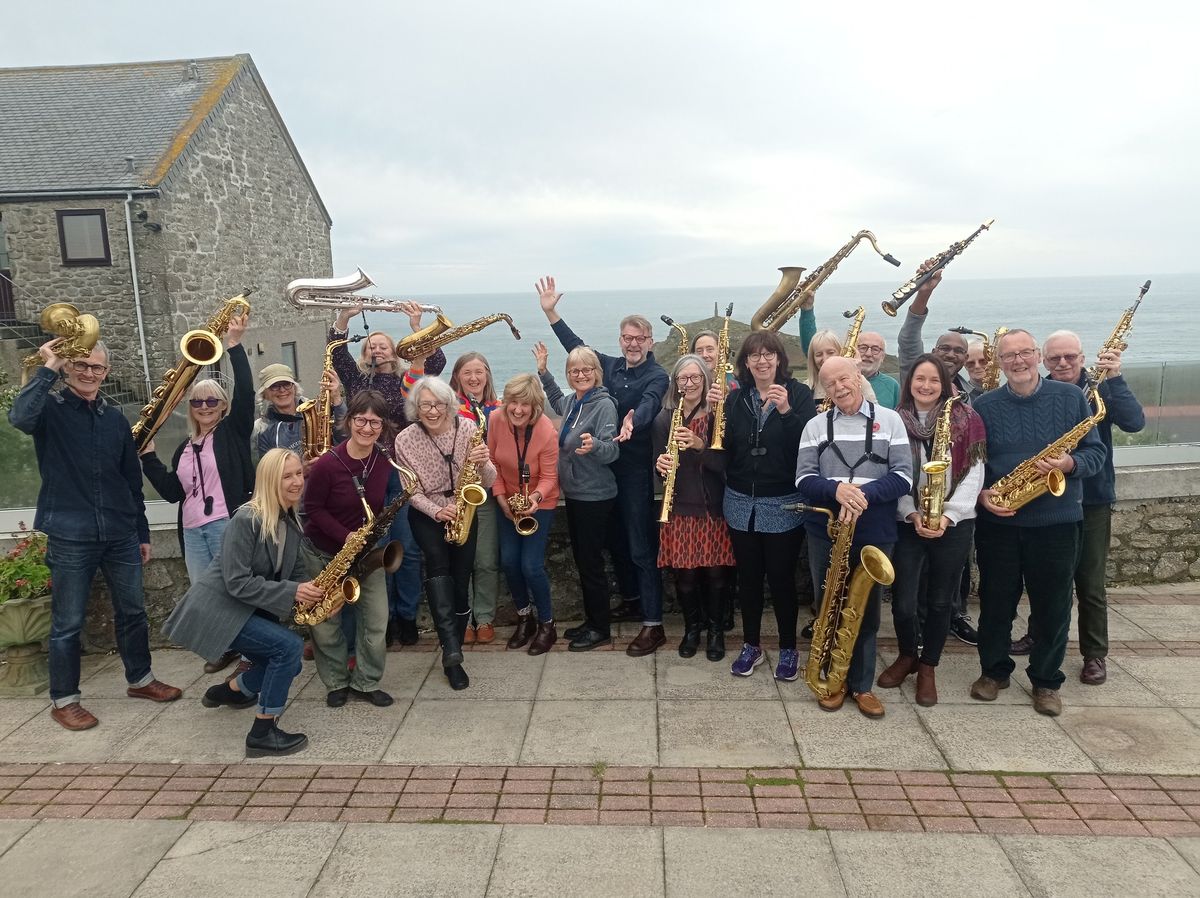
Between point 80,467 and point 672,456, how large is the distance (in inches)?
132

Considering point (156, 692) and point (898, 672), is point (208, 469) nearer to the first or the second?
point (156, 692)

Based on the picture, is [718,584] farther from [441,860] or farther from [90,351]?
[90,351]

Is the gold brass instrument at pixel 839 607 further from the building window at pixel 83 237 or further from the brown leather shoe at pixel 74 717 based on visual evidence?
the building window at pixel 83 237

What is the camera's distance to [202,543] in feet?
16.1

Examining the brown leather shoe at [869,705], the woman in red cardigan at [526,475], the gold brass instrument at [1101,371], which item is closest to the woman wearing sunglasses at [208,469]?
the woman in red cardigan at [526,475]

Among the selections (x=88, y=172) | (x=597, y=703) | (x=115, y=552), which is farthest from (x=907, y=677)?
(x=88, y=172)

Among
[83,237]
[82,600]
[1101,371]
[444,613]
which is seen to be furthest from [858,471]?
[83,237]

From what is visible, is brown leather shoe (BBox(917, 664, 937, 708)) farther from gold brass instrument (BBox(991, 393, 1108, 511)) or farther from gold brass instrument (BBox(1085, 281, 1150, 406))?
gold brass instrument (BBox(1085, 281, 1150, 406))

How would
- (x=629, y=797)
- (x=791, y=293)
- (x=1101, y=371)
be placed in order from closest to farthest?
(x=629, y=797) → (x=1101, y=371) → (x=791, y=293)

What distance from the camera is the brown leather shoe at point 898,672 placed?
15.7ft

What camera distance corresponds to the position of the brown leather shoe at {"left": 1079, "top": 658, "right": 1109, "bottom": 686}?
4.77m

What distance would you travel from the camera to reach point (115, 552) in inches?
185

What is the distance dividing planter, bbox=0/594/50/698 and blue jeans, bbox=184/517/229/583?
93cm

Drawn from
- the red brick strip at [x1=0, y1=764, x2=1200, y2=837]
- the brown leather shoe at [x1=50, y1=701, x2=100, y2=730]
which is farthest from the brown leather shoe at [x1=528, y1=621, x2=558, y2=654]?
the brown leather shoe at [x1=50, y1=701, x2=100, y2=730]
